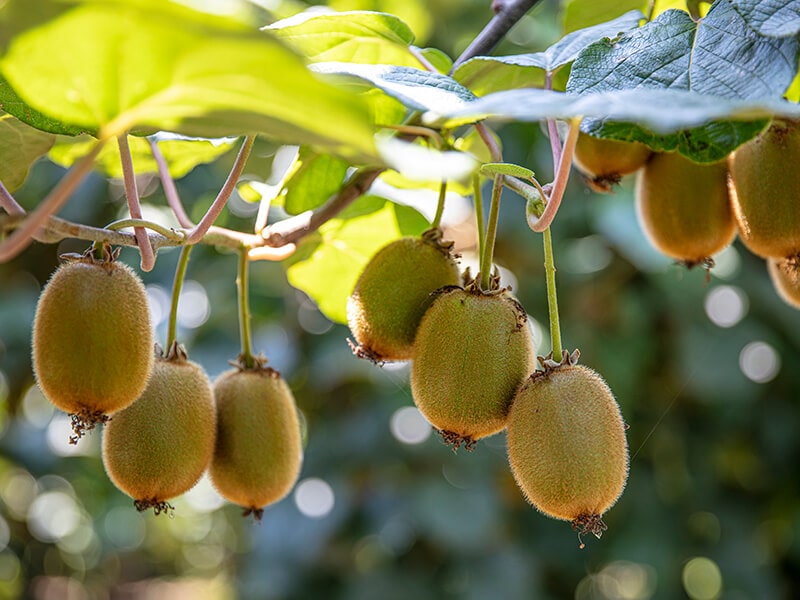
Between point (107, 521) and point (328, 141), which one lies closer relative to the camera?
point (328, 141)

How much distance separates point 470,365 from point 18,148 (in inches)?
17.2

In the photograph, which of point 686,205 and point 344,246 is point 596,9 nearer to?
point 686,205

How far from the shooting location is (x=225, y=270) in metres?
1.86

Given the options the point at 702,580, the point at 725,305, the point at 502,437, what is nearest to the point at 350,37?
the point at 502,437

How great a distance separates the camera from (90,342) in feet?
1.95

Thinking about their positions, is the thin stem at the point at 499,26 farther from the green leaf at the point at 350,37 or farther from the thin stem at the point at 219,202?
the thin stem at the point at 219,202

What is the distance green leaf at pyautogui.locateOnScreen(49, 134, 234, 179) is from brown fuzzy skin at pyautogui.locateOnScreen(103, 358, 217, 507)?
0.87ft

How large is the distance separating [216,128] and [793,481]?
184cm

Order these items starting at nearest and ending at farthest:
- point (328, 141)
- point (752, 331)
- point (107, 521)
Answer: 1. point (328, 141)
2. point (752, 331)
3. point (107, 521)

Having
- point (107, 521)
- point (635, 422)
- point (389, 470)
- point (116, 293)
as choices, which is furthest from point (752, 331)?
point (107, 521)

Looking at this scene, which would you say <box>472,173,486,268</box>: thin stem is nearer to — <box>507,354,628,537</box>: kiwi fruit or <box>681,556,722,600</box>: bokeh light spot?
<box>507,354,628,537</box>: kiwi fruit

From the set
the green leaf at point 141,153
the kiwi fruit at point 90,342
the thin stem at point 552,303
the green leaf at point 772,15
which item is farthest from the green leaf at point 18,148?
the green leaf at point 772,15

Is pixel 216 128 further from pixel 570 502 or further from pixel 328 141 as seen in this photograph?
pixel 570 502

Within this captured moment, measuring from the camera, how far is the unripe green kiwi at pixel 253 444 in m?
0.74
